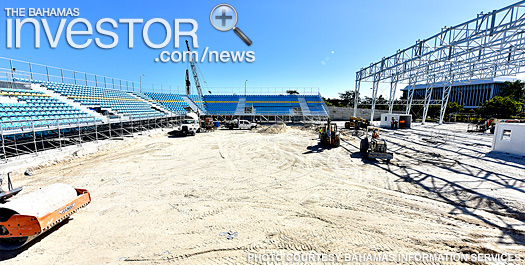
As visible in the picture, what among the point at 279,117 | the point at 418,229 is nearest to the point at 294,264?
the point at 418,229

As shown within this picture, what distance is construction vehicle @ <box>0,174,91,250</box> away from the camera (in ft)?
13.8

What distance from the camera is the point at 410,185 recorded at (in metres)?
8.24

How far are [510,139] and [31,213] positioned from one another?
2264 centimetres

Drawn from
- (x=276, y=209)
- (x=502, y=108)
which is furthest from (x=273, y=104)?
→ (x=502, y=108)

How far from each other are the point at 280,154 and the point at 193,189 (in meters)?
6.94

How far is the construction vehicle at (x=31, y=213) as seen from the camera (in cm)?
420

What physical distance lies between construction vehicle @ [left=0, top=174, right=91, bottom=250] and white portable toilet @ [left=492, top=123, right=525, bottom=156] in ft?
72.7

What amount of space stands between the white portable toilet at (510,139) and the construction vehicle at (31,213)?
22.2 m

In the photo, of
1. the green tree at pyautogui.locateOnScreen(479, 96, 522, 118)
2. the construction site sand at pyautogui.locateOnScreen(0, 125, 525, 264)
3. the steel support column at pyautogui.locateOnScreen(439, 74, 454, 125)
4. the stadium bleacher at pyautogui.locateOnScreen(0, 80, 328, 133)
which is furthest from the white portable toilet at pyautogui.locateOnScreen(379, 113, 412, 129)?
the green tree at pyautogui.locateOnScreen(479, 96, 522, 118)

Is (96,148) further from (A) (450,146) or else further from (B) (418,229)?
(A) (450,146)

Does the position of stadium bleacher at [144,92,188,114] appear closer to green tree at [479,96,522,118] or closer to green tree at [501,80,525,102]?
green tree at [479,96,522,118]

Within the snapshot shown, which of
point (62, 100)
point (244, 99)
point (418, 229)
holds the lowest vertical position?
point (418, 229)

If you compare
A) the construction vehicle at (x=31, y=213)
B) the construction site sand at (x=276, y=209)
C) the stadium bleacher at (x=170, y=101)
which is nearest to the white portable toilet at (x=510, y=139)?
the construction site sand at (x=276, y=209)

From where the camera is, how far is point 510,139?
13.2 m
